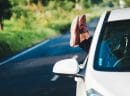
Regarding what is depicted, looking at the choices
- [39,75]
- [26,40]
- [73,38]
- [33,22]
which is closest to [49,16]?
[33,22]

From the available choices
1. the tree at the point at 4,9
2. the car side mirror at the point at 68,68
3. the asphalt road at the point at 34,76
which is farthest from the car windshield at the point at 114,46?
the tree at the point at 4,9

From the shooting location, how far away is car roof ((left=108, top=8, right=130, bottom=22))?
6.59 metres

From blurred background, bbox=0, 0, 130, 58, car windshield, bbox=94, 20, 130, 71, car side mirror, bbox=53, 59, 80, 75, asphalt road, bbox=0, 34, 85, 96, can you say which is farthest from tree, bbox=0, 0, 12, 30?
car side mirror, bbox=53, 59, 80, 75

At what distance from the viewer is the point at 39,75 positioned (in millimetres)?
18047

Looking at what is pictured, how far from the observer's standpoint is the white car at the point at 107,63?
18.1ft

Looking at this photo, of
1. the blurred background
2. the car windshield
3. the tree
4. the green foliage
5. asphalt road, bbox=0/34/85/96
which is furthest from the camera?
the tree

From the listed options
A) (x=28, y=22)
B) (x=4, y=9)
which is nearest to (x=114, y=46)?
(x=4, y=9)

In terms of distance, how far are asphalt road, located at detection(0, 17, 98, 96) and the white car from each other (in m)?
6.90

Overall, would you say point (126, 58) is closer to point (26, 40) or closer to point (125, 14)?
point (125, 14)

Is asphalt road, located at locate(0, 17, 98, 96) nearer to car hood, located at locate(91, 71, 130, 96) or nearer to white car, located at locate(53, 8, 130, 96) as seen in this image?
white car, located at locate(53, 8, 130, 96)

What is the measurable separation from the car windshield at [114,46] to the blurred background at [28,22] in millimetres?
19725

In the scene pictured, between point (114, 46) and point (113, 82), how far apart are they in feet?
3.42

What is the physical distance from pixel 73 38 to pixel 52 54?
1807cm

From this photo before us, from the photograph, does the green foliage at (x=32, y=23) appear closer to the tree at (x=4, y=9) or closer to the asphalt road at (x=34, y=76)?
the tree at (x=4, y=9)
